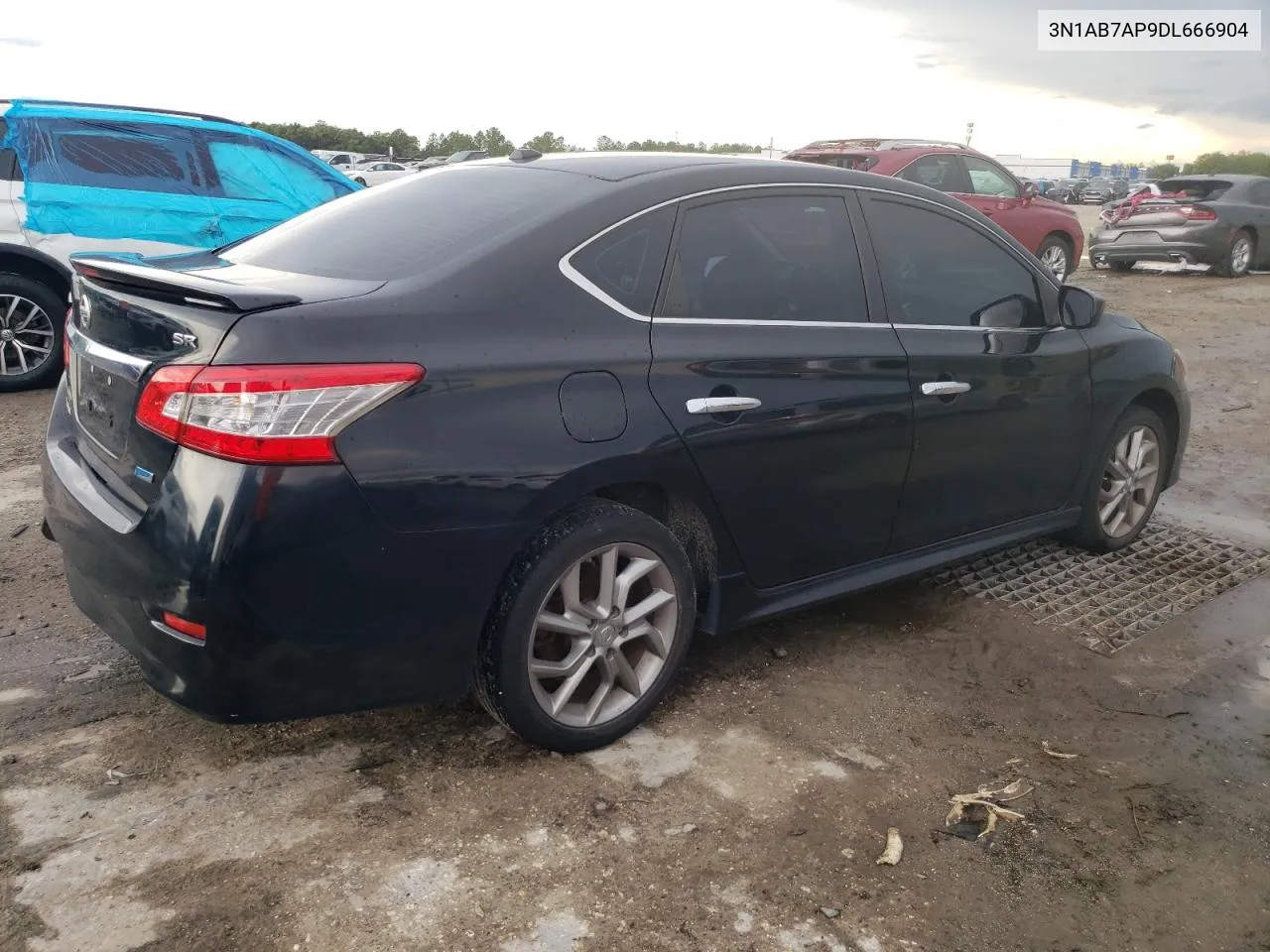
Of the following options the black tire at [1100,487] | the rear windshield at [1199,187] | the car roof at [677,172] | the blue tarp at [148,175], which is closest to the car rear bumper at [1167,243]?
the rear windshield at [1199,187]

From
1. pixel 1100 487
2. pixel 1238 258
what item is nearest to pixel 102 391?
pixel 1100 487

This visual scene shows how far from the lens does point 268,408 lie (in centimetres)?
239

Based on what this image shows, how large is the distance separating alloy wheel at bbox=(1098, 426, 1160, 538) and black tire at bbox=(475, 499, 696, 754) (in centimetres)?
250

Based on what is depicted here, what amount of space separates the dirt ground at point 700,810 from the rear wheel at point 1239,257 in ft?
43.1

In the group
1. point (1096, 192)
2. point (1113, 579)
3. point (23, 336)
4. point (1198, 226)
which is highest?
point (1198, 226)

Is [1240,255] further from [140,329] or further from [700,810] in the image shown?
[140,329]

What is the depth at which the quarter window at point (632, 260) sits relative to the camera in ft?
9.68

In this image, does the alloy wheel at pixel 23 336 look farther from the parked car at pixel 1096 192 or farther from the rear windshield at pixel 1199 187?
the parked car at pixel 1096 192

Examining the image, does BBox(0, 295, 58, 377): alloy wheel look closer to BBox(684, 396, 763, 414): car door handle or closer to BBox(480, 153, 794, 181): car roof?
BBox(480, 153, 794, 181): car roof

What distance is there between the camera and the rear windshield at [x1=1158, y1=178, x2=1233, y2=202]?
1519 centimetres

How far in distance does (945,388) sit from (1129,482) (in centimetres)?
161

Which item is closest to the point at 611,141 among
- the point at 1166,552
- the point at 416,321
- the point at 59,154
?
the point at 59,154

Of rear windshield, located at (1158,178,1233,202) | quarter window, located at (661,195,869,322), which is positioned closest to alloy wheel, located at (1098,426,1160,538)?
quarter window, located at (661,195,869,322)

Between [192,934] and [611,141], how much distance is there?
2970cm
